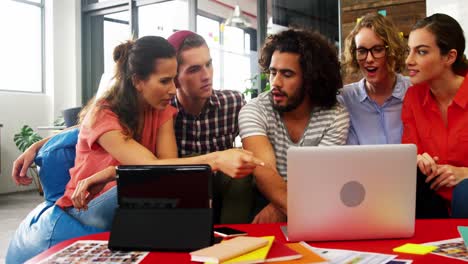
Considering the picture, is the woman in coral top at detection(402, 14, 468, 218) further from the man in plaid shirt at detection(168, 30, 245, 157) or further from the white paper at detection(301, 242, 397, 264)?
the white paper at detection(301, 242, 397, 264)

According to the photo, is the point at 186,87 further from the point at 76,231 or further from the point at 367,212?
the point at 367,212

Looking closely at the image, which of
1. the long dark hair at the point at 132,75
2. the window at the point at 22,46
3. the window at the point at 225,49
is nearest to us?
the long dark hair at the point at 132,75

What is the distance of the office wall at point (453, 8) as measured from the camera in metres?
2.95

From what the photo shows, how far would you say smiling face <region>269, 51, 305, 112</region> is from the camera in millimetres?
1944

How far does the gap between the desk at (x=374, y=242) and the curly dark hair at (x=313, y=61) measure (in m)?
0.85

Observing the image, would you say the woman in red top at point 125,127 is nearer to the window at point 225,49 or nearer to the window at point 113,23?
the window at point 225,49

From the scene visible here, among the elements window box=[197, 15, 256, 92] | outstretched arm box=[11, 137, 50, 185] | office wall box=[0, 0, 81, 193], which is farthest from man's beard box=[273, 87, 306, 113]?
office wall box=[0, 0, 81, 193]

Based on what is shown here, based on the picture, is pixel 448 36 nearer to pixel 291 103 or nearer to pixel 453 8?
pixel 291 103

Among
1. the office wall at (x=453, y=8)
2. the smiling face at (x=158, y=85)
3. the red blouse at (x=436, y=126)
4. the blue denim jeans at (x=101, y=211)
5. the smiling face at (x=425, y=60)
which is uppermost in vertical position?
the office wall at (x=453, y=8)

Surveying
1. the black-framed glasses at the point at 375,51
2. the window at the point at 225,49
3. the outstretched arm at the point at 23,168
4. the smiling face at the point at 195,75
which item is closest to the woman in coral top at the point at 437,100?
the black-framed glasses at the point at 375,51

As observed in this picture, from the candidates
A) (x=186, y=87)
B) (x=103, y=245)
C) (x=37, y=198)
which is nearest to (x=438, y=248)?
(x=103, y=245)

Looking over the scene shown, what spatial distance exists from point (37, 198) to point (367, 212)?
4884mm

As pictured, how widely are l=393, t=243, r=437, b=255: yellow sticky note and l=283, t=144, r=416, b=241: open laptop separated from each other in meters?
0.07

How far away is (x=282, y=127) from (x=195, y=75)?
0.46 m
